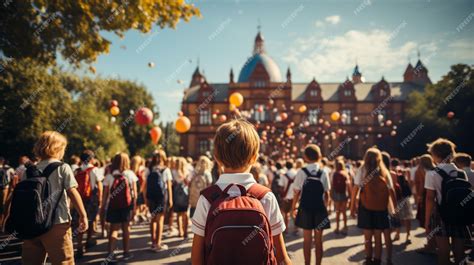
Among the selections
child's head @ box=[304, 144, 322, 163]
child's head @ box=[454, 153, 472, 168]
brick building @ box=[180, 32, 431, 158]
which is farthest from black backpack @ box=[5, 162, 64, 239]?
brick building @ box=[180, 32, 431, 158]

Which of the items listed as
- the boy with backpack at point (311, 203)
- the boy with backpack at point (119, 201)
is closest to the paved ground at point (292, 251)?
the boy with backpack at point (119, 201)

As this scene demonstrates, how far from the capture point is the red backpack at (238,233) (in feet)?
5.56

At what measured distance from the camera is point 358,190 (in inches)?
200

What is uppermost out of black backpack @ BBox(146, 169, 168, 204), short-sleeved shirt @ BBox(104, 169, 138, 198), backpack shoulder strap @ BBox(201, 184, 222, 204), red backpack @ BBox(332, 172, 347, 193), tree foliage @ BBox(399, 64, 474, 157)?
tree foliage @ BBox(399, 64, 474, 157)

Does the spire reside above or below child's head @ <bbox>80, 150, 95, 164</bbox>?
above

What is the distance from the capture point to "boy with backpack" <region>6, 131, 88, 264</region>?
2.95 metres

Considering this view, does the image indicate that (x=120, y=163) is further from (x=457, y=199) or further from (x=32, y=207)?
(x=457, y=199)

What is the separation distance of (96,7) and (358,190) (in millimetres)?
7513

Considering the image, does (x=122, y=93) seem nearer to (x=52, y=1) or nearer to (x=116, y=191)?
(x=52, y=1)

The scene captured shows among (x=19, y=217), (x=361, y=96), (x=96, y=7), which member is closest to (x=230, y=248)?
(x=19, y=217)

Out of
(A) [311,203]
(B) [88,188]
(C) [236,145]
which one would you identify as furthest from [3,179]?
(C) [236,145]

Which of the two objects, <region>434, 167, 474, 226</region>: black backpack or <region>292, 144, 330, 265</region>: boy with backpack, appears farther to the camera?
<region>292, 144, 330, 265</region>: boy with backpack

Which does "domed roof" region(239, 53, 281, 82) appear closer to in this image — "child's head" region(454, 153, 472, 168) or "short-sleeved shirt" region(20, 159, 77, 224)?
"child's head" region(454, 153, 472, 168)

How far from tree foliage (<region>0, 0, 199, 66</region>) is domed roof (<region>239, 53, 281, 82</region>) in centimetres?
3213
